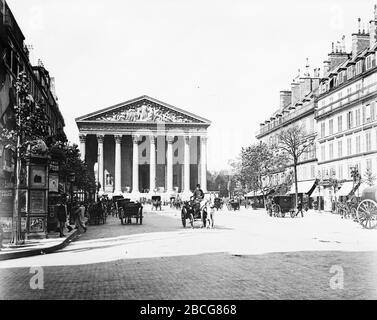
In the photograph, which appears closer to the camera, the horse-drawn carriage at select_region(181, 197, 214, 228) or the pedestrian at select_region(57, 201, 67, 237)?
the pedestrian at select_region(57, 201, 67, 237)

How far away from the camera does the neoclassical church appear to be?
100 metres

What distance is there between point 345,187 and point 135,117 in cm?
6040

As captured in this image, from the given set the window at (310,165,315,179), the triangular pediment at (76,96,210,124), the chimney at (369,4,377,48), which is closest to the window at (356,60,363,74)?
the chimney at (369,4,377,48)

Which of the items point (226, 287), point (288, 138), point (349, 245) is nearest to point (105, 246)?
point (349, 245)

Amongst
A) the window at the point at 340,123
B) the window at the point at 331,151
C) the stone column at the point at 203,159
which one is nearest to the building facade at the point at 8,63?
the window at the point at 340,123

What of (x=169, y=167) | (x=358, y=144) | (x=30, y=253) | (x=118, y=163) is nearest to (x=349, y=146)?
(x=358, y=144)

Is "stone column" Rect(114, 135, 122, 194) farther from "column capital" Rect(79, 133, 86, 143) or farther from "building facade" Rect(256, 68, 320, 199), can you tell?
"building facade" Rect(256, 68, 320, 199)

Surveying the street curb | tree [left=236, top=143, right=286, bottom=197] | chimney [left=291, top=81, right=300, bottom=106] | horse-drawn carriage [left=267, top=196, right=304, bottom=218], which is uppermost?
chimney [left=291, top=81, right=300, bottom=106]

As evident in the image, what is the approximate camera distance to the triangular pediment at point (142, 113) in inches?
3949

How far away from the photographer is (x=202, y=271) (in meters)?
10.8

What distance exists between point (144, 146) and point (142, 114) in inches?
310

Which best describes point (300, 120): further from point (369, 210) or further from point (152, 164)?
point (369, 210)

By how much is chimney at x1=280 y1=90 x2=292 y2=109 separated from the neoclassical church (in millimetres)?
23395
